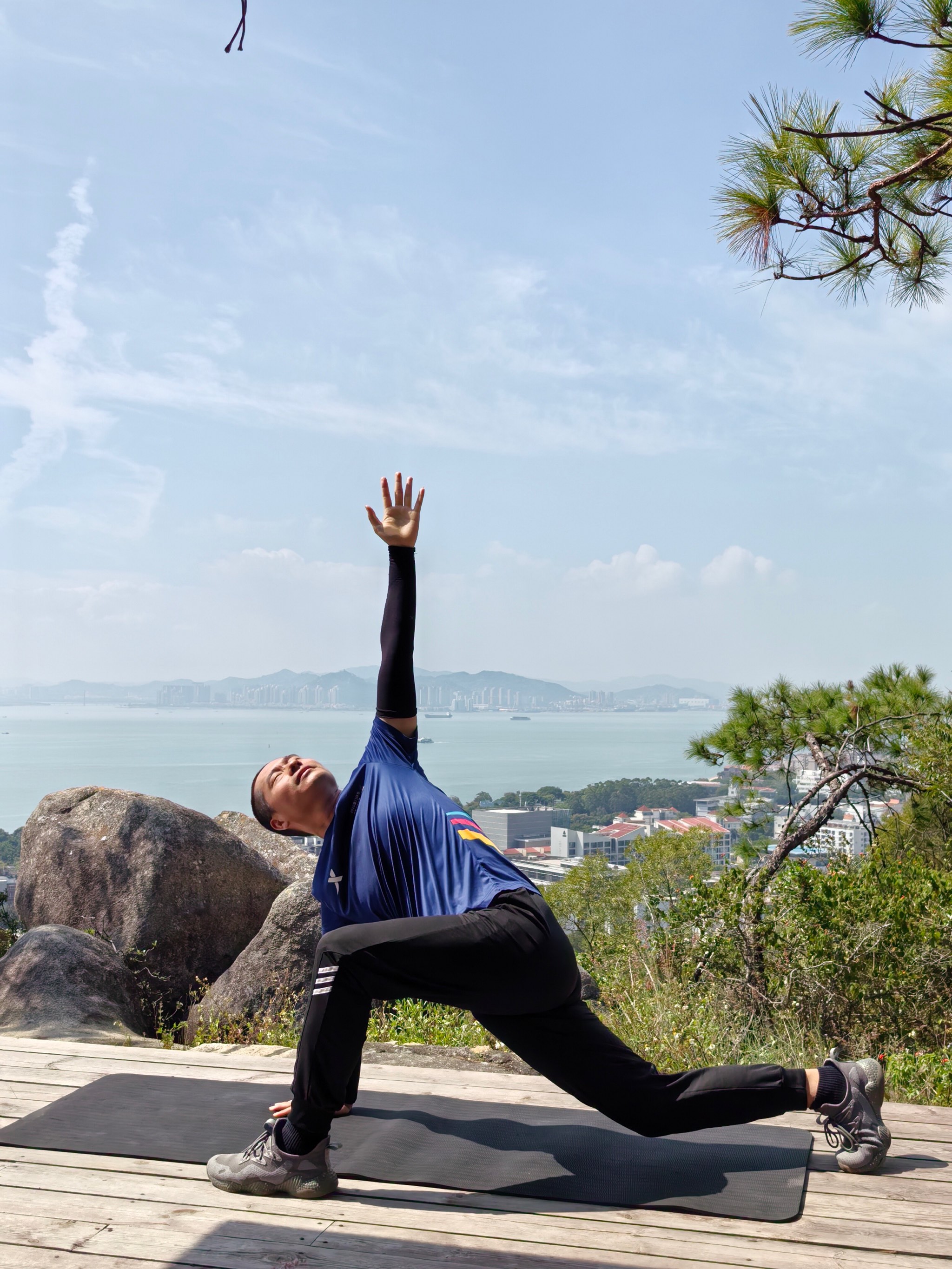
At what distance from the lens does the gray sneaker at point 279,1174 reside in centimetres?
236

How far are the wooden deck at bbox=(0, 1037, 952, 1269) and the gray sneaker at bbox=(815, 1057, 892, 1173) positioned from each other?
0.04 meters

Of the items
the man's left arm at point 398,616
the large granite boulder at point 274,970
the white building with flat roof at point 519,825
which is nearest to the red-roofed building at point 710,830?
the large granite boulder at point 274,970

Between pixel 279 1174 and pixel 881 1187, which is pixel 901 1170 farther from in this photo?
pixel 279 1174

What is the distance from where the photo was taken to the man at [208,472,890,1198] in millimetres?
2195

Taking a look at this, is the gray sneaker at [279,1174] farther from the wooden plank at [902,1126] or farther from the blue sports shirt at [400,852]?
the wooden plank at [902,1126]

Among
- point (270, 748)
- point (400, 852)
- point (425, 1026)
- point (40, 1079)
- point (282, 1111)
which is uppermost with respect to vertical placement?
point (400, 852)

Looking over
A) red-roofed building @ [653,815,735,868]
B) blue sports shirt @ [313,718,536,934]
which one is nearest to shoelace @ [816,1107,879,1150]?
blue sports shirt @ [313,718,536,934]

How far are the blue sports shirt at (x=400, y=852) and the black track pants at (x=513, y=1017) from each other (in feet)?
0.26

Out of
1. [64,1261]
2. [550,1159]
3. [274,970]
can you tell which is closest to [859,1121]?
[550,1159]

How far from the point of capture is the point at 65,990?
4.79 m

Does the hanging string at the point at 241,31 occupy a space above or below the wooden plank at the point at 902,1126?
above

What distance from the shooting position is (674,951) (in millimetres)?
5430

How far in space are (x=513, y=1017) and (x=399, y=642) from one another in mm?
899

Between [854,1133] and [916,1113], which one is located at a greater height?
[854,1133]
